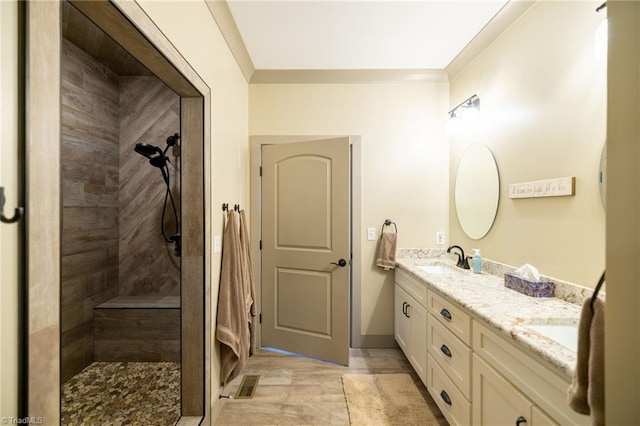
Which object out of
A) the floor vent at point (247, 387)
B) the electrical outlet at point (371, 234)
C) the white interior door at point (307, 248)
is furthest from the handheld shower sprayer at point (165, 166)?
the electrical outlet at point (371, 234)

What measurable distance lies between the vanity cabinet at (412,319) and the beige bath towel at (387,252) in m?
0.12

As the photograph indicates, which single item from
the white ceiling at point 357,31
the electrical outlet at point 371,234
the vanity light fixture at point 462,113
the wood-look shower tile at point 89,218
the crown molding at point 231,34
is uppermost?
the white ceiling at point 357,31

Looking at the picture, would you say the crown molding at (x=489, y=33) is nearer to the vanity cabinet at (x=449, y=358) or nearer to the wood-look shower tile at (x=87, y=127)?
the vanity cabinet at (x=449, y=358)

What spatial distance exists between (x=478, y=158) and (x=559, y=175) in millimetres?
821

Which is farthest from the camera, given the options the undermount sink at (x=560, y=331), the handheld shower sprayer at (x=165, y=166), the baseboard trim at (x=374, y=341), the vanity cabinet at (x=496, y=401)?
the baseboard trim at (x=374, y=341)

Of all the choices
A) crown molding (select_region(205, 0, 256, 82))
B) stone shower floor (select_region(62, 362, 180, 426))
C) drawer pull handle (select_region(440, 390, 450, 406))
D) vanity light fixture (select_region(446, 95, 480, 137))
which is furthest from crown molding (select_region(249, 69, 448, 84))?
stone shower floor (select_region(62, 362, 180, 426))

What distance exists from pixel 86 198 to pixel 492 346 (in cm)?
300

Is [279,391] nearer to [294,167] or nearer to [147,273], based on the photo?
[147,273]

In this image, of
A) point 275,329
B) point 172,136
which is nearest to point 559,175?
point 275,329

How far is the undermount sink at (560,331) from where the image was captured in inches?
49.7

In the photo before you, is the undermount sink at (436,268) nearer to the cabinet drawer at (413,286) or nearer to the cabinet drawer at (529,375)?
the cabinet drawer at (413,286)

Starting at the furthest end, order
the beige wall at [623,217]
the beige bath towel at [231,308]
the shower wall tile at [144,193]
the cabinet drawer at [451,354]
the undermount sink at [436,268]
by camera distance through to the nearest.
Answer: the shower wall tile at [144,193], the undermount sink at [436,268], the beige bath towel at [231,308], the cabinet drawer at [451,354], the beige wall at [623,217]

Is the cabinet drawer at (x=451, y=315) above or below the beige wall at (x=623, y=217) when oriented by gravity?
below

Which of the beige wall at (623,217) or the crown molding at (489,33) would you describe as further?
the crown molding at (489,33)
